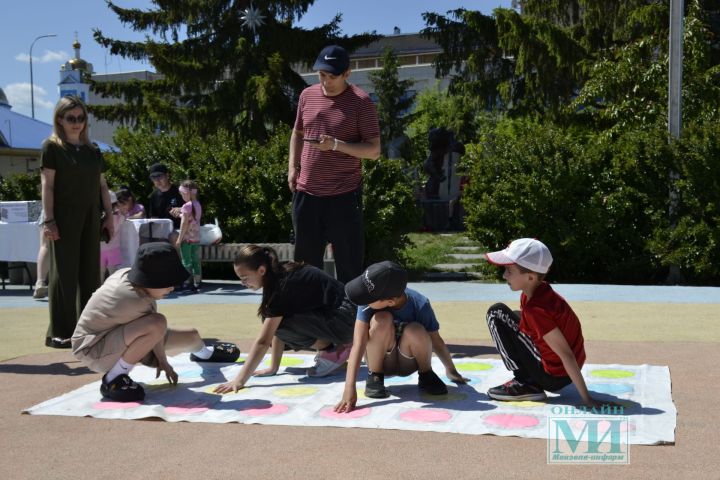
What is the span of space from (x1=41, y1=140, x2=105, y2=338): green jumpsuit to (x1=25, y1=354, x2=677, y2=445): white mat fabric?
1173 millimetres

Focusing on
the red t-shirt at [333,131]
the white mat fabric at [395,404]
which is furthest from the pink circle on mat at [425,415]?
the red t-shirt at [333,131]

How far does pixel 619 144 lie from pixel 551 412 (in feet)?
26.5

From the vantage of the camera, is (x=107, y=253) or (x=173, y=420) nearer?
(x=173, y=420)

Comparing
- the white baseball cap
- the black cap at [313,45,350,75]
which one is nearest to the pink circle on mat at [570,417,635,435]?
the white baseball cap

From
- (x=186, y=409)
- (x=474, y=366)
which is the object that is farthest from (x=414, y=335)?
(x=186, y=409)

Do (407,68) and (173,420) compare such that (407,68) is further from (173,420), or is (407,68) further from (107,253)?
(173,420)

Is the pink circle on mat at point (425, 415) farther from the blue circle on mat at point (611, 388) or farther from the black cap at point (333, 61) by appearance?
the black cap at point (333, 61)

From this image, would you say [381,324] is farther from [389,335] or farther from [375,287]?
[375,287]

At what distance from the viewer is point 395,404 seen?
4590 millimetres

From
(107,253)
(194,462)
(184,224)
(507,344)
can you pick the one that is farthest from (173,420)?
(184,224)

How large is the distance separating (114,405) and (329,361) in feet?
4.70

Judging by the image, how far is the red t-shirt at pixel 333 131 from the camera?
6.08 meters

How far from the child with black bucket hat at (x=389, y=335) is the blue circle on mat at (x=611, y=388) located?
776 mm

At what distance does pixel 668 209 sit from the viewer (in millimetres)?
11266
